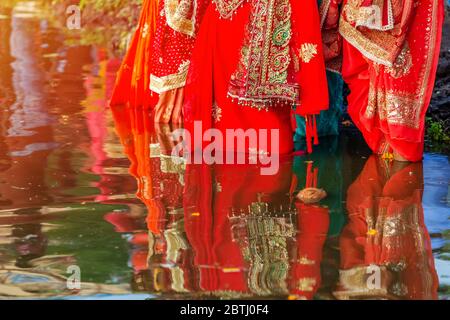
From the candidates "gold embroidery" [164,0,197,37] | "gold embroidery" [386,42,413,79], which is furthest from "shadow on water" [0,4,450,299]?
"gold embroidery" [164,0,197,37]

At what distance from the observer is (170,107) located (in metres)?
6.86

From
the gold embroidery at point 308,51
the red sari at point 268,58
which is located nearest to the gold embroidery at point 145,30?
the red sari at point 268,58

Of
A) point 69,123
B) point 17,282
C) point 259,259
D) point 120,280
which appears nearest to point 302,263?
point 259,259

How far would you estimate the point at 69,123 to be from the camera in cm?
696

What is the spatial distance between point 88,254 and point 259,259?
2.62 ft

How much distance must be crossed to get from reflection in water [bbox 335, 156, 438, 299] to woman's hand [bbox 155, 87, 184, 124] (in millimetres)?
1575

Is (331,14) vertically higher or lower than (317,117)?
higher

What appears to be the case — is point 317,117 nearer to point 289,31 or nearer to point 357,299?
point 289,31

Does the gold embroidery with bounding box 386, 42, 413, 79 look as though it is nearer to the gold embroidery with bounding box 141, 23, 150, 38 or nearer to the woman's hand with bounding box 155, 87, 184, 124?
the woman's hand with bounding box 155, 87, 184, 124

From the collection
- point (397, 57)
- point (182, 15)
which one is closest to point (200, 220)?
point (397, 57)

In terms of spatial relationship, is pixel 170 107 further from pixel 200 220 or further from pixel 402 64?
pixel 200 220

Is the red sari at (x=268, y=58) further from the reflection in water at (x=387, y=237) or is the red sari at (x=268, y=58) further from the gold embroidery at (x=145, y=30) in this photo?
the gold embroidery at (x=145, y=30)

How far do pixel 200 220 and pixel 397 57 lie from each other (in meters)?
1.73

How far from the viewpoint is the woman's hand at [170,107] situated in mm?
6781
